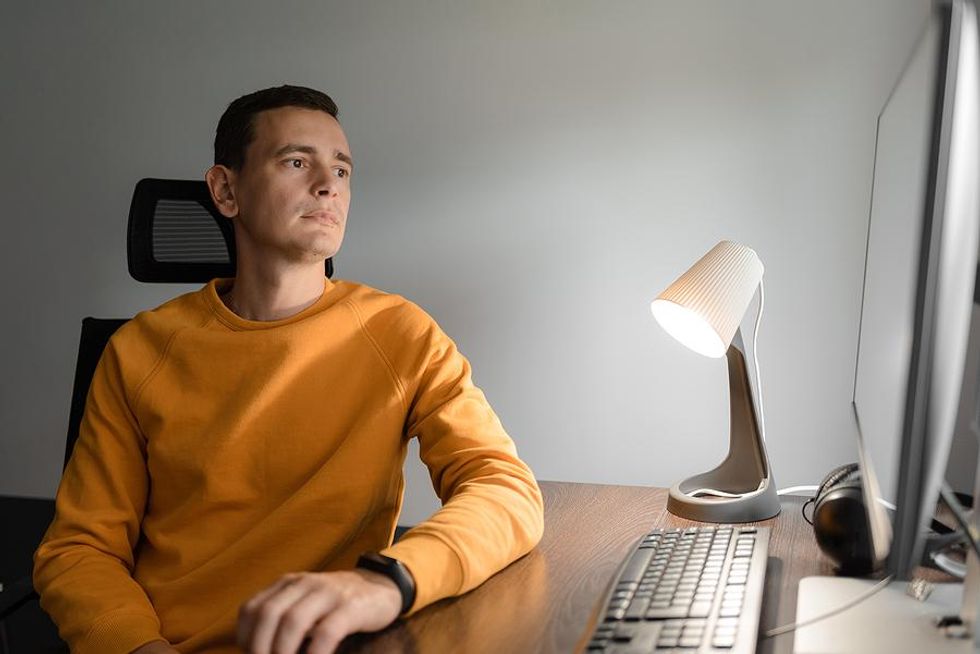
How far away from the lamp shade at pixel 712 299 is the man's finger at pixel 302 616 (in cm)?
64

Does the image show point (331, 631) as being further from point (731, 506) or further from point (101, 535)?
point (731, 506)

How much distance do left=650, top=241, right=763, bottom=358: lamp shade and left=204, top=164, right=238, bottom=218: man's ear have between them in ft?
2.28

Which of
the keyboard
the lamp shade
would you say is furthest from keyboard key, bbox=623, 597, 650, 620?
the lamp shade

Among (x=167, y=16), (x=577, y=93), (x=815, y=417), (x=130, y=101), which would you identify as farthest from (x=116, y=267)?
(x=815, y=417)

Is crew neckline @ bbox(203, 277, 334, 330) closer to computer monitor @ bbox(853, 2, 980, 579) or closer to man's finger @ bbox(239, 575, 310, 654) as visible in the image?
man's finger @ bbox(239, 575, 310, 654)

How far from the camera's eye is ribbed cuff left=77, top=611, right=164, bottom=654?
45.1 inches

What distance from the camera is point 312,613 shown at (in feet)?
2.92

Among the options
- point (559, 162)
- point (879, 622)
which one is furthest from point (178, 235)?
point (879, 622)

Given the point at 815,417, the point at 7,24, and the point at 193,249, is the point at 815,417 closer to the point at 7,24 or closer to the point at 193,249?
the point at 193,249

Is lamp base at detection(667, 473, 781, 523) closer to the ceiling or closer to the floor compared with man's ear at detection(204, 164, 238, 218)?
closer to the floor

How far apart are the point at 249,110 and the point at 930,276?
1.18 m

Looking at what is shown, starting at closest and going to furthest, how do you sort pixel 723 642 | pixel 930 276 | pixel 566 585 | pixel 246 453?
pixel 930 276 → pixel 723 642 → pixel 566 585 → pixel 246 453

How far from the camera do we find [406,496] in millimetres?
2396

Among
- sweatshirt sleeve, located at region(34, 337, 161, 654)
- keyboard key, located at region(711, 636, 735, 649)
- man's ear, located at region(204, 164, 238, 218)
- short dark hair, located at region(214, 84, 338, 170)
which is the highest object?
short dark hair, located at region(214, 84, 338, 170)
